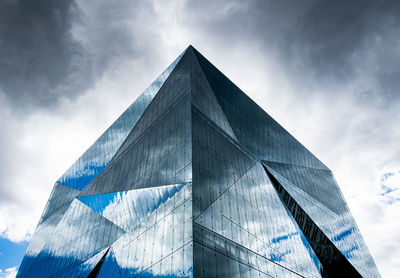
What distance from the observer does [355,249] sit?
3328 cm

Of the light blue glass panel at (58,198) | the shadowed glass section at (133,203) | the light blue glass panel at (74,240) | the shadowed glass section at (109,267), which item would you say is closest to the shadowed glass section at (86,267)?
the light blue glass panel at (74,240)

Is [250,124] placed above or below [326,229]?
above

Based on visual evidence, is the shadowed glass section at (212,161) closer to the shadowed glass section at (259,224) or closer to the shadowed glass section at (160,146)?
the shadowed glass section at (259,224)

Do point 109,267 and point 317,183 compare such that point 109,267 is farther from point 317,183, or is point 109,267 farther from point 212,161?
point 317,183

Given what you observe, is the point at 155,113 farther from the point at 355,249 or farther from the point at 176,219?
the point at 355,249

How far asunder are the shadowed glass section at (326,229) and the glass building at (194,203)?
180 millimetres

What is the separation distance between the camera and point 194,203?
520 inches

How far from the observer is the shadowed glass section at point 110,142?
27491mm

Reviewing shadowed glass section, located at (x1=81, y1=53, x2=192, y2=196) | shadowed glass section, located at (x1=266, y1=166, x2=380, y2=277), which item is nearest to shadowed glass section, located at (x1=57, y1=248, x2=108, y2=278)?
shadowed glass section, located at (x1=81, y1=53, x2=192, y2=196)

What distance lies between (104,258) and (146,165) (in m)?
6.41

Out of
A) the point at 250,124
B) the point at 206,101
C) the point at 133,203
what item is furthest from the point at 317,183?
the point at 133,203

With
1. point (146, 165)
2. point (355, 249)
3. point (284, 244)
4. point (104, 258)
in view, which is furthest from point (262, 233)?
point (355, 249)

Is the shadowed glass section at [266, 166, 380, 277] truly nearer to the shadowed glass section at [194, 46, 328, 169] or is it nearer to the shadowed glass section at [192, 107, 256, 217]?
the shadowed glass section at [194, 46, 328, 169]

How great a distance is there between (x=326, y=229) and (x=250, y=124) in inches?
531
